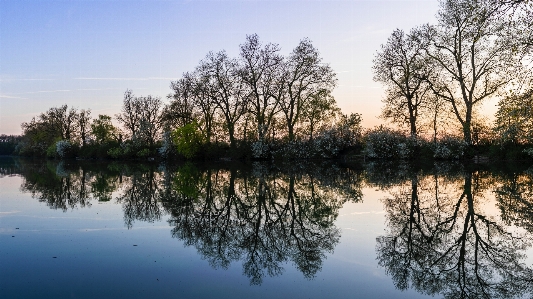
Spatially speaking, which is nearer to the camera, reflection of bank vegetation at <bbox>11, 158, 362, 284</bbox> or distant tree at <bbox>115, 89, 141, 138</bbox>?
reflection of bank vegetation at <bbox>11, 158, 362, 284</bbox>

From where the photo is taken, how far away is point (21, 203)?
13.8 meters

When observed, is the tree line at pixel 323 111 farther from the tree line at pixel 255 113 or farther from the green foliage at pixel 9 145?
the green foliage at pixel 9 145

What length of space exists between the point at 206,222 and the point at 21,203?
781 cm

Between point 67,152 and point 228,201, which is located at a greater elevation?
point 67,152

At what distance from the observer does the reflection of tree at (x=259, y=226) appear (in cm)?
697

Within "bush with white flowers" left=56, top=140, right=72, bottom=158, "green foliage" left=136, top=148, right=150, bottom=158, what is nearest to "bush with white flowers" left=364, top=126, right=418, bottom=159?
"green foliage" left=136, top=148, right=150, bottom=158

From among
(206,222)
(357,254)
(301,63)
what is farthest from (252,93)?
(357,254)

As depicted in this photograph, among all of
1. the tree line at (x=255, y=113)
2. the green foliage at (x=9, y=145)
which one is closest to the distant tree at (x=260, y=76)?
the tree line at (x=255, y=113)

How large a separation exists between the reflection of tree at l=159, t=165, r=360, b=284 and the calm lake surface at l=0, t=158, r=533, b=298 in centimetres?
4

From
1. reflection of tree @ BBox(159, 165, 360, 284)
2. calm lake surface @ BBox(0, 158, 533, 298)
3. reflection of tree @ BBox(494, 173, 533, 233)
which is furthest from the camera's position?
reflection of tree @ BBox(494, 173, 533, 233)

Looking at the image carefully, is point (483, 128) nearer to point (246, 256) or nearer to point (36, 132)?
point (246, 256)

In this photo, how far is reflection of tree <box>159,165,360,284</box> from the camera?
6969mm

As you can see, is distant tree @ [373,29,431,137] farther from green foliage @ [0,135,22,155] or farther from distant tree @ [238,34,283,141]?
green foliage @ [0,135,22,155]

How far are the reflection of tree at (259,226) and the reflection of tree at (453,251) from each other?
1.32m
